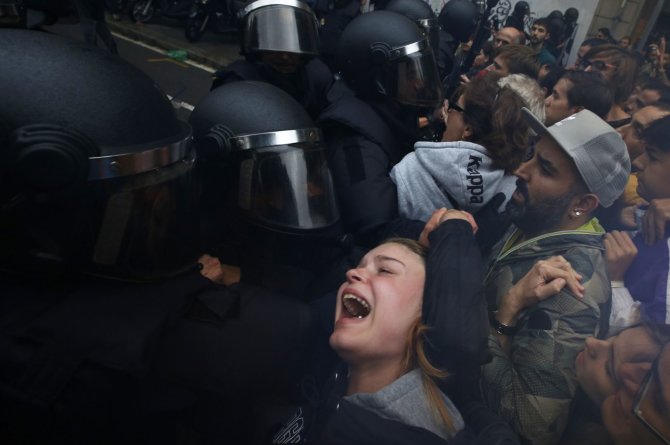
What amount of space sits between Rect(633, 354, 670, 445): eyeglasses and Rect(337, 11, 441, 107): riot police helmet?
1880 mm

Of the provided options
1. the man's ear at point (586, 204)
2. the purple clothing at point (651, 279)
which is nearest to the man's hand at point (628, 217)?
the purple clothing at point (651, 279)

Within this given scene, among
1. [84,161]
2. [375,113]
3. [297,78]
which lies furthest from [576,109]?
[84,161]

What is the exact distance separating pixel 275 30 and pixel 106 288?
2.23 meters

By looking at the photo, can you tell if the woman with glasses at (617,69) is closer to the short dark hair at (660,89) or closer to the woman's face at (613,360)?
the short dark hair at (660,89)

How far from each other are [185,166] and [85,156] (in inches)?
12.1

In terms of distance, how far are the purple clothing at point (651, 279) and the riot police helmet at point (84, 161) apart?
4.25 ft

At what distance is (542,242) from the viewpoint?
1634mm

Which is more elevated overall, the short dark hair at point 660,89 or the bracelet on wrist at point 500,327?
the short dark hair at point 660,89

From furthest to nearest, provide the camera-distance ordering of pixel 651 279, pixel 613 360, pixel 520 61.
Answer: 1. pixel 520 61
2. pixel 651 279
3. pixel 613 360

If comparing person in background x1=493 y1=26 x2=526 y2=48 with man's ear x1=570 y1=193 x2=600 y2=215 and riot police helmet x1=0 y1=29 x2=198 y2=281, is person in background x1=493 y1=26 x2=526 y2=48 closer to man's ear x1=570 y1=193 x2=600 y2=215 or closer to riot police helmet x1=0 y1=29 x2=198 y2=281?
man's ear x1=570 y1=193 x2=600 y2=215

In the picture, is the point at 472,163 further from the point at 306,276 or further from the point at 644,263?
Result: the point at 306,276

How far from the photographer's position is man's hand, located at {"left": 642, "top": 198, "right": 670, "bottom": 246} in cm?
156

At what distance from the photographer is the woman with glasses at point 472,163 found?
6.41 ft

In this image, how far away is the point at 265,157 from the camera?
5.73ft
